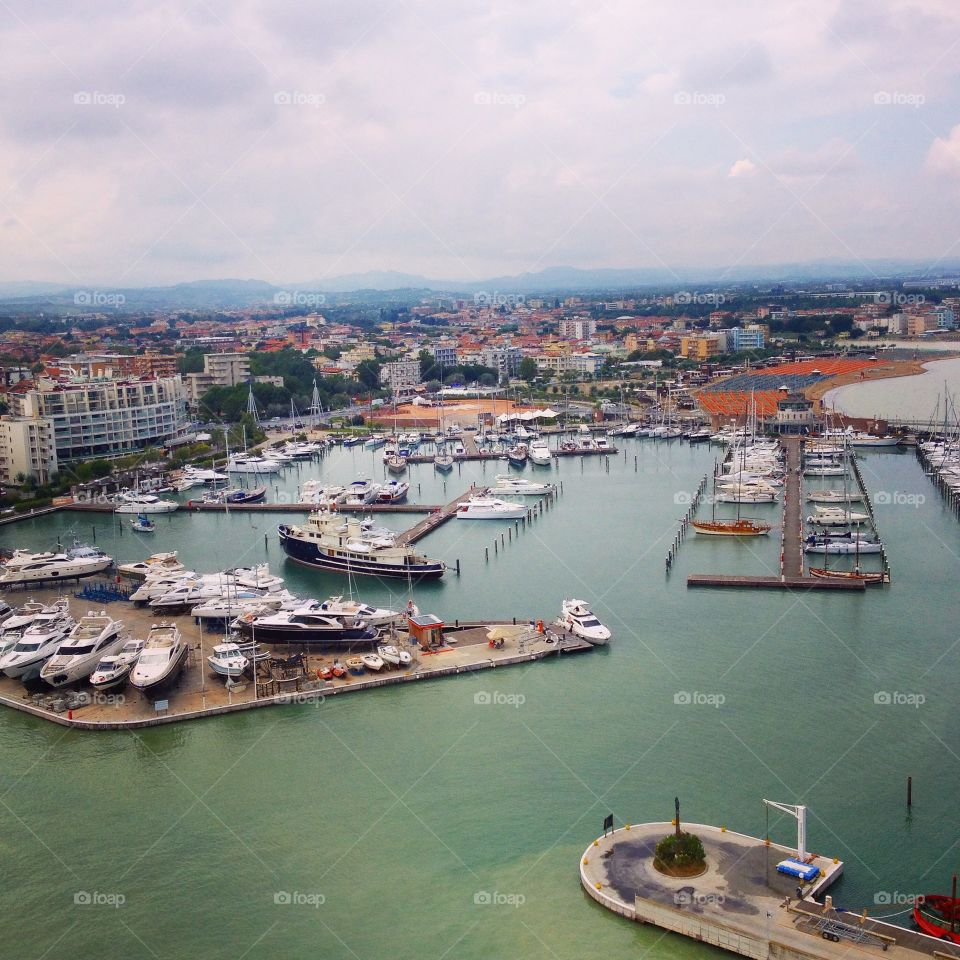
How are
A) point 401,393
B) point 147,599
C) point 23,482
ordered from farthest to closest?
point 401,393 < point 23,482 < point 147,599

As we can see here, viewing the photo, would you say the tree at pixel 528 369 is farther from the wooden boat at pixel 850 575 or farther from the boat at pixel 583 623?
the boat at pixel 583 623

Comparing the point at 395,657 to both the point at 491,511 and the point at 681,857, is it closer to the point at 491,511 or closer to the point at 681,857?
the point at 681,857

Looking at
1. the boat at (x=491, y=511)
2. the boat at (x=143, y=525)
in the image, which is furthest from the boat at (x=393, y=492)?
the boat at (x=143, y=525)

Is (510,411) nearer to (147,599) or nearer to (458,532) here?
(458,532)

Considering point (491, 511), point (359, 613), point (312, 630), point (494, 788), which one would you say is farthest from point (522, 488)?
point (494, 788)

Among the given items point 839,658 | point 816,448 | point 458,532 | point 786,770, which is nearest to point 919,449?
point 816,448
